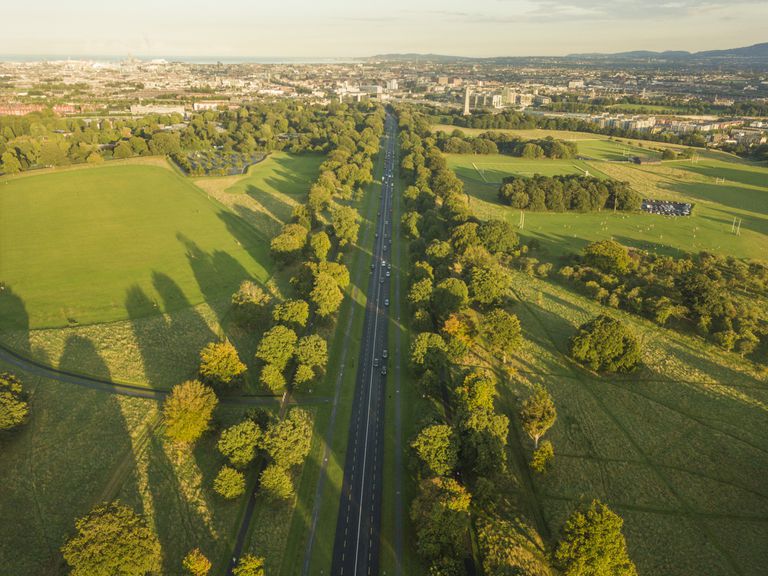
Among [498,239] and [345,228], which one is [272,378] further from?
[498,239]

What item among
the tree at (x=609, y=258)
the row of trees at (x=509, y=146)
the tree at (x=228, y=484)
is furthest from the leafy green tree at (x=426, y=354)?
the row of trees at (x=509, y=146)

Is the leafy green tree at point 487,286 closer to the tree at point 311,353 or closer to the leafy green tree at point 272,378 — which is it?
the tree at point 311,353

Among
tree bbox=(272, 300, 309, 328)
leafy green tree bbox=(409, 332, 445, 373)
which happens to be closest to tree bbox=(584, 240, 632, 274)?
leafy green tree bbox=(409, 332, 445, 373)

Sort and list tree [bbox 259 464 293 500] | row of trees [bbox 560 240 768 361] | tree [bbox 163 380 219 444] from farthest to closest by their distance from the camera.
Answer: row of trees [bbox 560 240 768 361], tree [bbox 163 380 219 444], tree [bbox 259 464 293 500]

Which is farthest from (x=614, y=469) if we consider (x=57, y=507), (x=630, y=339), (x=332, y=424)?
(x=57, y=507)

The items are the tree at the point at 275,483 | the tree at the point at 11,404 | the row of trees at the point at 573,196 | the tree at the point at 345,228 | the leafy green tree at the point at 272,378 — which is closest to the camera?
the tree at the point at 275,483

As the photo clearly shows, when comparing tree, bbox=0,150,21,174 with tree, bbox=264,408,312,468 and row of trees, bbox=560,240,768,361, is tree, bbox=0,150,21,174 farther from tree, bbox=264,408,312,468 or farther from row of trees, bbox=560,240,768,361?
row of trees, bbox=560,240,768,361
